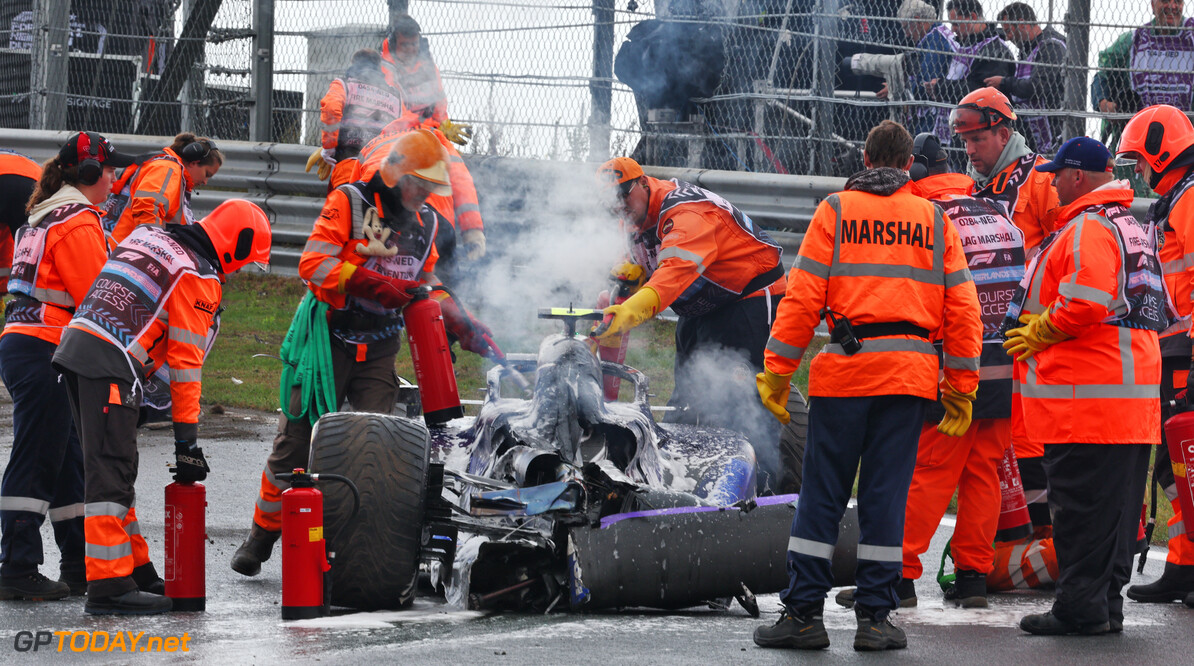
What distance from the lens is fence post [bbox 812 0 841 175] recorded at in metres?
10.0

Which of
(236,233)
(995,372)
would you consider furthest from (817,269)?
(236,233)

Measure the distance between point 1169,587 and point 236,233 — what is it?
14.5 feet

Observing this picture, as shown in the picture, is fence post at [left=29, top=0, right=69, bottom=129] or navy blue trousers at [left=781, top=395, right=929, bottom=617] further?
fence post at [left=29, top=0, right=69, bottom=129]

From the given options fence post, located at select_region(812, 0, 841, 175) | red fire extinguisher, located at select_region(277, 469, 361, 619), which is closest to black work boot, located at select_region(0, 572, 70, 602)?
red fire extinguisher, located at select_region(277, 469, 361, 619)

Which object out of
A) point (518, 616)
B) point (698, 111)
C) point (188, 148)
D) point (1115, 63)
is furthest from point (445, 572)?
point (1115, 63)

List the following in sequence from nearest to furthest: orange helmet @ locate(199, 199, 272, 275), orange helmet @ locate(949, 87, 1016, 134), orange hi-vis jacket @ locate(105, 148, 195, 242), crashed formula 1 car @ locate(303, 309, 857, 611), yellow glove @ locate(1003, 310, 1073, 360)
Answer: crashed formula 1 car @ locate(303, 309, 857, 611), yellow glove @ locate(1003, 310, 1073, 360), orange helmet @ locate(199, 199, 272, 275), orange helmet @ locate(949, 87, 1016, 134), orange hi-vis jacket @ locate(105, 148, 195, 242)

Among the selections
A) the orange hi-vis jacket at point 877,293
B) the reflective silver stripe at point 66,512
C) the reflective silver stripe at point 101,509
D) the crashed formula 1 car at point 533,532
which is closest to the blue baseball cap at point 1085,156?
the orange hi-vis jacket at point 877,293

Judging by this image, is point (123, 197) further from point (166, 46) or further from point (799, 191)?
point (799, 191)

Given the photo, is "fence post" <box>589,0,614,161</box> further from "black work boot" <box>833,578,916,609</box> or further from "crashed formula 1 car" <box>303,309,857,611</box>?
"black work boot" <box>833,578,916,609</box>

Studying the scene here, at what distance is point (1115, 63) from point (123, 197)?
7.14 m

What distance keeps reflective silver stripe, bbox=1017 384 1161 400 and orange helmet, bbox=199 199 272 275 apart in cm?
338

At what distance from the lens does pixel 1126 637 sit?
5.33 m

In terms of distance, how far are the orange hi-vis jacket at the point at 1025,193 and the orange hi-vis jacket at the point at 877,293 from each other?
5.35 feet

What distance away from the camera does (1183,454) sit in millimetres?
6059
